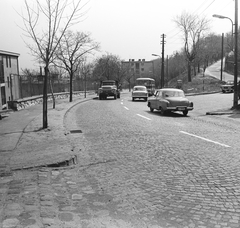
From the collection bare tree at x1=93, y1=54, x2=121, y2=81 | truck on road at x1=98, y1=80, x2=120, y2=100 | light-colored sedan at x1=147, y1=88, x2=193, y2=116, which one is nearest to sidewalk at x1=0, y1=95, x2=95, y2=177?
light-colored sedan at x1=147, y1=88, x2=193, y2=116

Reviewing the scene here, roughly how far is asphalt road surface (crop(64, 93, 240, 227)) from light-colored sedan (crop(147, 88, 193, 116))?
7.13m

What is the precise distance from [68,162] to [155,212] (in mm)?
3047

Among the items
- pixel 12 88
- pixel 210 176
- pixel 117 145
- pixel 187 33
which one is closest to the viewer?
pixel 210 176

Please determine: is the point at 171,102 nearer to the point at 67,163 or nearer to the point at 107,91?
the point at 67,163

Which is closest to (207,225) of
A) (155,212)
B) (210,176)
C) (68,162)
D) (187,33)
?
(155,212)

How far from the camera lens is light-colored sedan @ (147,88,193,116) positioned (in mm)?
16719

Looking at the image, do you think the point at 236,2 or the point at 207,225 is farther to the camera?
the point at 236,2

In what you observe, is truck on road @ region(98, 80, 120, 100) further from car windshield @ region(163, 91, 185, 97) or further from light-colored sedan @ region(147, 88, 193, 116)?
car windshield @ region(163, 91, 185, 97)

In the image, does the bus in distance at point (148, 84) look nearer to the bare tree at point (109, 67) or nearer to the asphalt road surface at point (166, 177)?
the bare tree at point (109, 67)

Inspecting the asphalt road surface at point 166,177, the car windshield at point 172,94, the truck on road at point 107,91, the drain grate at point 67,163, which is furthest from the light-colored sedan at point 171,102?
the truck on road at point 107,91

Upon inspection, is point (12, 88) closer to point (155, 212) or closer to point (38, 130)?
point (38, 130)

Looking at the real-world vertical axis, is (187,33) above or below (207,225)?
above

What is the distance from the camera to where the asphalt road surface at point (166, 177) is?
3785mm

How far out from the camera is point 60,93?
34688 millimetres
